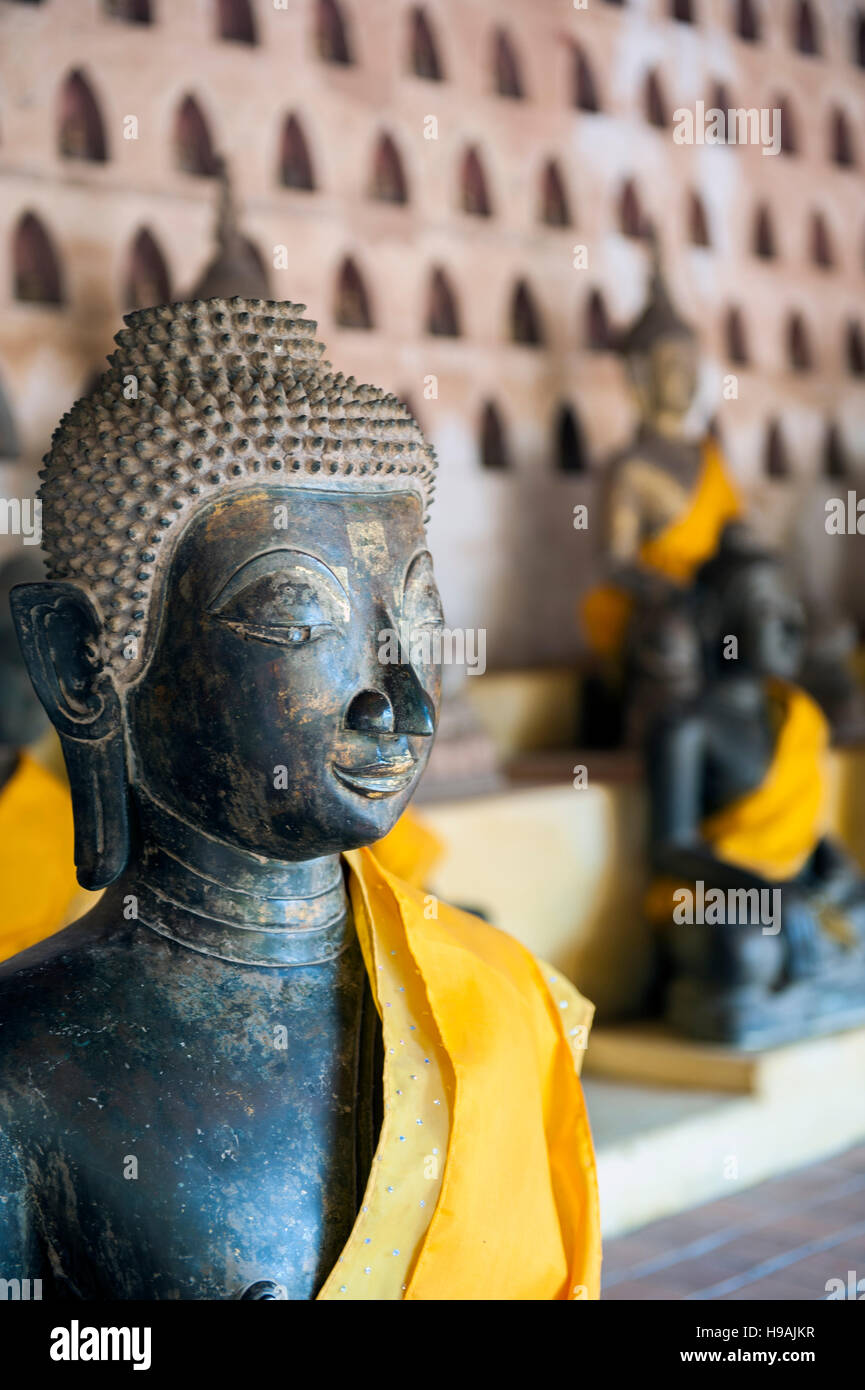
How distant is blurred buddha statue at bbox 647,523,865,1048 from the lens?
13.5ft

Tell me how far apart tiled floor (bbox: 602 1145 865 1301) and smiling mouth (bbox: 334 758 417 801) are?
183cm

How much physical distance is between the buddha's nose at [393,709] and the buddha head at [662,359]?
502cm

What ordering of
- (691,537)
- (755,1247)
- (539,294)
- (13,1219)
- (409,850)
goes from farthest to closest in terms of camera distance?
(539,294), (691,537), (755,1247), (409,850), (13,1219)

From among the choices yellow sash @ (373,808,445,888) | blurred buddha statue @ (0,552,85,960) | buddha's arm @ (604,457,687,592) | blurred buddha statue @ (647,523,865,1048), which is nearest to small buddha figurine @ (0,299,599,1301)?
blurred buddha statue @ (0,552,85,960)

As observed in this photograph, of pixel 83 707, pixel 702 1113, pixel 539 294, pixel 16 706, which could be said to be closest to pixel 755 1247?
pixel 702 1113

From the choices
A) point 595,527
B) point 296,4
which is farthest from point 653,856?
point 296,4

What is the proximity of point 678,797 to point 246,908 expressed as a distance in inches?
115

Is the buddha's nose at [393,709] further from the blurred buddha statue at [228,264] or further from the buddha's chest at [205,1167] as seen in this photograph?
the blurred buddha statue at [228,264]

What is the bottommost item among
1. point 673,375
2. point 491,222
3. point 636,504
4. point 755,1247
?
point 755,1247

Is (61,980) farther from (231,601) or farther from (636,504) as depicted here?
(636,504)

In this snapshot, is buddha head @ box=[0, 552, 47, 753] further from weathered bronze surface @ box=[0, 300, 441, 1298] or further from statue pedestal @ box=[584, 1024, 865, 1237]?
weathered bronze surface @ box=[0, 300, 441, 1298]

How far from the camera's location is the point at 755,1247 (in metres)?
3.28
